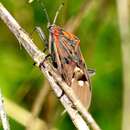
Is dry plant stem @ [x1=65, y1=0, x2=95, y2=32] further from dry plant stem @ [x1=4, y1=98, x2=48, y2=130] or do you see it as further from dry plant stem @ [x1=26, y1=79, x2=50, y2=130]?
dry plant stem @ [x1=4, y1=98, x2=48, y2=130]

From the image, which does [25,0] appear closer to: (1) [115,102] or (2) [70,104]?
(1) [115,102]

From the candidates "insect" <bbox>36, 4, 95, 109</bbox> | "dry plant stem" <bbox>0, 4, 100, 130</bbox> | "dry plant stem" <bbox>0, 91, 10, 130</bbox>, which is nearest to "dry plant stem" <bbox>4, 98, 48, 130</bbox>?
"insect" <bbox>36, 4, 95, 109</bbox>

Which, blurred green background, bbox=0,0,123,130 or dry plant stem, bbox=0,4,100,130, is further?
blurred green background, bbox=0,0,123,130

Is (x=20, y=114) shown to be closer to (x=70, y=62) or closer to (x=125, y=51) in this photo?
(x=125, y=51)

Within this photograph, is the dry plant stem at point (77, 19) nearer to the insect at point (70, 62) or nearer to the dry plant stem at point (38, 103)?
the dry plant stem at point (38, 103)

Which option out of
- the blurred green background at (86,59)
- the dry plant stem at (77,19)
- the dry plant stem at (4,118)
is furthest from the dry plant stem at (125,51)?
the dry plant stem at (4,118)

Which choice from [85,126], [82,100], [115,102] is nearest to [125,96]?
[115,102]
